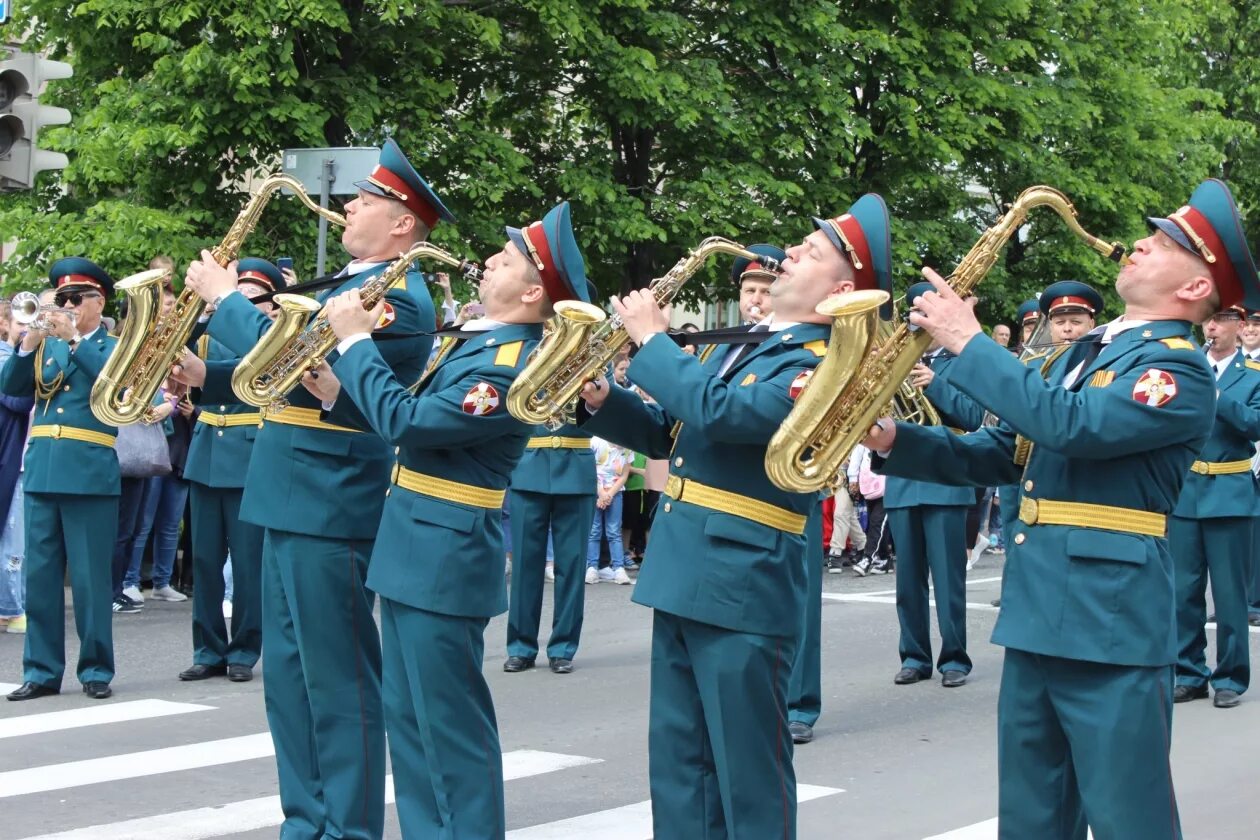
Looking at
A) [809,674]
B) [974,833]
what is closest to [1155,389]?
[974,833]

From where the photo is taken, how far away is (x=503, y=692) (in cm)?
977

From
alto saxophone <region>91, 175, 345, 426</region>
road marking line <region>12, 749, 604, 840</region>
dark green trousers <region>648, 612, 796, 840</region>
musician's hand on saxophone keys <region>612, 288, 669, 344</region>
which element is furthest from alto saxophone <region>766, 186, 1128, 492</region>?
road marking line <region>12, 749, 604, 840</region>

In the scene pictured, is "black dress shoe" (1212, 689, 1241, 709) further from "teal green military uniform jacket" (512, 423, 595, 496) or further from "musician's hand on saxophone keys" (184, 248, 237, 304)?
"musician's hand on saxophone keys" (184, 248, 237, 304)

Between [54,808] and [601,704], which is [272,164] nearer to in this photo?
[601,704]

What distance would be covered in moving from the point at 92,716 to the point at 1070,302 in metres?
5.87

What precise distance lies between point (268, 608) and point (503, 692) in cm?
367

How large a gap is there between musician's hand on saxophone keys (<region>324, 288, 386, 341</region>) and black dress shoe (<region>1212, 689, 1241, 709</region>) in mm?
6115

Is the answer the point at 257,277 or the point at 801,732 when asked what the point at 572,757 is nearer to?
the point at 801,732

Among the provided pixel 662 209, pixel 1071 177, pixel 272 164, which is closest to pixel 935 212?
pixel 1071 177

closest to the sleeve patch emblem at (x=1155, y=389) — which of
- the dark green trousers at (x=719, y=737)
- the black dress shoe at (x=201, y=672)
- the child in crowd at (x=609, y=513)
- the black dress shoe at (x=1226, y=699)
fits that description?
the dark green trousers at (x=719, y=737)

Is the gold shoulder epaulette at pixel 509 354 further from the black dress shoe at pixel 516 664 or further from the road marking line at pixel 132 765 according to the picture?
the black dress shoe at pixel 516 664

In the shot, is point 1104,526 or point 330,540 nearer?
point 1104,526

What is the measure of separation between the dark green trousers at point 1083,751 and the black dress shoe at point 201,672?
609 centimetres

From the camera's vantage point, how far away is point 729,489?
5234 mm
